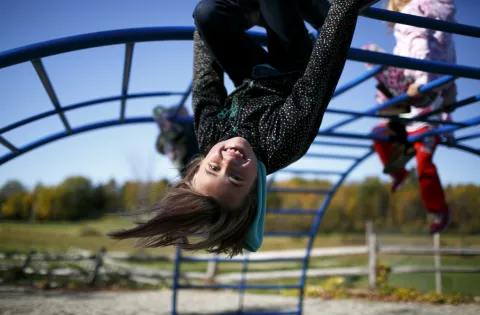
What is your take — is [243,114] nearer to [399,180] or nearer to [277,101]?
[277,101]

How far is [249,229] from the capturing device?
4.89 ft

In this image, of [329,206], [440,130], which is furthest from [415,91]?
[329,206]

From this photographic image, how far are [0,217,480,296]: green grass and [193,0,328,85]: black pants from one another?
88cm

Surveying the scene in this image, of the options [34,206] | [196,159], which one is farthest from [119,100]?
A: [34,206]

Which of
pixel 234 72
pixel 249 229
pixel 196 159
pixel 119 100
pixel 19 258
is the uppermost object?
pixel 119 100

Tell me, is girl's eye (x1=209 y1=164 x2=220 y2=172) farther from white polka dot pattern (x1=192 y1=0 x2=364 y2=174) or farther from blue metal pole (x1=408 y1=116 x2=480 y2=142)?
blue metal pole (x1=408 y1=116 x2=480 y2=142)

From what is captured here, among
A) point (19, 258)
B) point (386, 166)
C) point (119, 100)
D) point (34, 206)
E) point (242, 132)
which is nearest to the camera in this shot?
point (242, 132)

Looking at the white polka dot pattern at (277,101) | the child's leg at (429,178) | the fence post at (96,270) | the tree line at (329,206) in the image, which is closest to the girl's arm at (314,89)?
the white polka dot pattern at (277,101)

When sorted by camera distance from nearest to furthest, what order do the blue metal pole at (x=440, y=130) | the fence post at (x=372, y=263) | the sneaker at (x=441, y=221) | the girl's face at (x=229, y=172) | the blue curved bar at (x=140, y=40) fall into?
1. the girl's face at (x=229, y=172)
2. the blue curved bar at (x=140, y=40)
3. the blue metal pole at (x=440, y=130)
4. the sneaker at (x=441, y=221)
5. the fence post at (x=372, y=263)

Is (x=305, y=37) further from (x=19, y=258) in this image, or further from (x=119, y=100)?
(x=19, y=258)

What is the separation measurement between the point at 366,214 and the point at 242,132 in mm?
12375

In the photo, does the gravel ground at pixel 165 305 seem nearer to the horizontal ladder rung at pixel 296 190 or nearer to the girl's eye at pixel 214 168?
the horizontal ladder rung at pixel 296 190

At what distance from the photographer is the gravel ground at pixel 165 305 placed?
18.1 ft

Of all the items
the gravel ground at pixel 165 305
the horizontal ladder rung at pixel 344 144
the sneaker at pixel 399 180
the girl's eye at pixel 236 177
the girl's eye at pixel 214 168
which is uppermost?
the horizontal ladder rung at pixel 344 144
